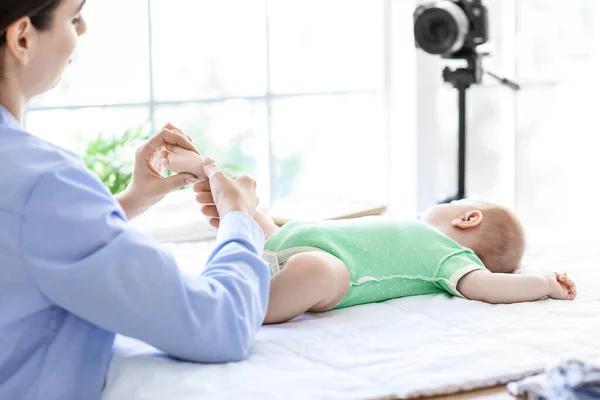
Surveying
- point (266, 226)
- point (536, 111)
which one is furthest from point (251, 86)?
point (266, 226)

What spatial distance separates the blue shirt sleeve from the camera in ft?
4.12

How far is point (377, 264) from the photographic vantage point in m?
1.87

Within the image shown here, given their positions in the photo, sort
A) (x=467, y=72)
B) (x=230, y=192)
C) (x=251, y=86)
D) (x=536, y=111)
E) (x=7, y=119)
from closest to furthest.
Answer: (x=7, y=119) → (x=230, y=192) → (x=467, y=72) → (x=251, y=86) → (x=536, y=111)

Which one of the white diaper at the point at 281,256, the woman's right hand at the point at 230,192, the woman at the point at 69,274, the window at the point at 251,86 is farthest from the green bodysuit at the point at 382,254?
the window at the point at 251,86

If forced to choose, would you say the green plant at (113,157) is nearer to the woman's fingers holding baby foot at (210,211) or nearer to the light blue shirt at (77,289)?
the woman's fingers holding baby foot at (210,211)

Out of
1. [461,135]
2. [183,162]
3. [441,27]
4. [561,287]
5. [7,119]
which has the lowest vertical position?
[561,287]

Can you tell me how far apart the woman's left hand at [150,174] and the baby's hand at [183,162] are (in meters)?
0.02

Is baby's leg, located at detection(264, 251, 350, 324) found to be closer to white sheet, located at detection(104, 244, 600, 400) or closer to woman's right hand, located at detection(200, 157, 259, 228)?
white sheet, located at detection(104, 244, 600, 400)

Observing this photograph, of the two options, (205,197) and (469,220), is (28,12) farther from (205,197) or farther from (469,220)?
(469,220)

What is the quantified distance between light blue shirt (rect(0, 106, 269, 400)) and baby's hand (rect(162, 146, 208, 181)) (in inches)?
14.8

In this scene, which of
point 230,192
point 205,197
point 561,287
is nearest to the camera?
point 230,192

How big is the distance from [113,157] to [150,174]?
4.76 ft

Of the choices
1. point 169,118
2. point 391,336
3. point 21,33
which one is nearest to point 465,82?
point 169,118

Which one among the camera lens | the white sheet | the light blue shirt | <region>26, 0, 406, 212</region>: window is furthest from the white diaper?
the camera lens
